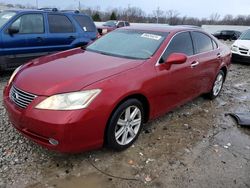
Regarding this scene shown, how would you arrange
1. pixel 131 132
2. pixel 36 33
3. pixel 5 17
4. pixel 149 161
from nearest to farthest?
pixel 149 161 < pixel 131 132 < pixel 5 17 < pixel 36 33

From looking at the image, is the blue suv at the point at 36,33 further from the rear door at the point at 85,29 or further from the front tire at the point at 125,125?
the front tire at the point at 125,125

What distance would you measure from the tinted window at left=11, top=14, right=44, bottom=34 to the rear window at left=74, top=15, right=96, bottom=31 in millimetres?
1213

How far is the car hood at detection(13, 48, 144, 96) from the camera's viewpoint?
301cm

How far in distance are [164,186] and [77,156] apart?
1141 mm

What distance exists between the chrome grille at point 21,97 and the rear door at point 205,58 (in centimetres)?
285

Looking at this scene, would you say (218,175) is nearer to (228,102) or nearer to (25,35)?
(228,102)

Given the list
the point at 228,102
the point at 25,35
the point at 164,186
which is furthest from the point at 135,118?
the point at 25,35

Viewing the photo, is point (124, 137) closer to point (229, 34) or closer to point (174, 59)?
point (174, 59)

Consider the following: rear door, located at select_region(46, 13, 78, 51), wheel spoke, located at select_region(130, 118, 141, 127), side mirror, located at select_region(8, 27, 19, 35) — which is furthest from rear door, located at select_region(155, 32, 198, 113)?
side mirror, located at select_region(8, 27, 19, 35)

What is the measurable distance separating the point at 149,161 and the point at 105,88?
111cm

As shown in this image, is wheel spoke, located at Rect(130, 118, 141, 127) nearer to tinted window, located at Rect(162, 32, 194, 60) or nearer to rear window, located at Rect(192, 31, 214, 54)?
tinted window, located at Rect(162, 32, 194, 60)

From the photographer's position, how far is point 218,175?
10.6ft

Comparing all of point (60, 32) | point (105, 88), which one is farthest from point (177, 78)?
point (60, 32)

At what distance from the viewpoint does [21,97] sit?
3111 mm
